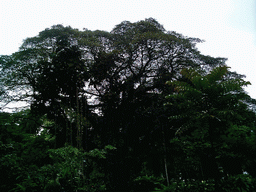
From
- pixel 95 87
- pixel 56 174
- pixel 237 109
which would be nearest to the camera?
pixel 56 174

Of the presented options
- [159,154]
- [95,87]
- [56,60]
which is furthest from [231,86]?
[56,60]

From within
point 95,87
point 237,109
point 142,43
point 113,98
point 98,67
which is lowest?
point 237,109

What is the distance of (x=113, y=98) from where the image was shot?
376 inches

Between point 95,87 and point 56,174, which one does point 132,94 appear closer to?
point 95,87

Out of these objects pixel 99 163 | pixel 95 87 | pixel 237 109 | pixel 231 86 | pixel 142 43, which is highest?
pixel 142 43

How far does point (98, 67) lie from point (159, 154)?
5.38m

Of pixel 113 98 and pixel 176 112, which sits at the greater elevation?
pixel 113 98

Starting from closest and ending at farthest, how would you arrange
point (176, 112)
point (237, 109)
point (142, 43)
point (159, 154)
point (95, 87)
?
point (237, 109), point (176, 112), point (159, 154), point (142, 43), point (95, 87)

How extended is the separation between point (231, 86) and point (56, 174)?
403 centimetres

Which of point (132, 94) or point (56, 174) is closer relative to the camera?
point (56, 174)

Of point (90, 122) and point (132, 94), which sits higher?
point (132, 94)

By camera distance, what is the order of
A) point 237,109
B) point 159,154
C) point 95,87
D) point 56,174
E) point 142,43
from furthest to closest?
point 95,87
point 142,43
point 159,154
point 237,109
point 56,174

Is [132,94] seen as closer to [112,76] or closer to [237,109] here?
[112,76]

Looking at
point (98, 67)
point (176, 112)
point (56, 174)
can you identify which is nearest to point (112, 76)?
point (98, 67)
